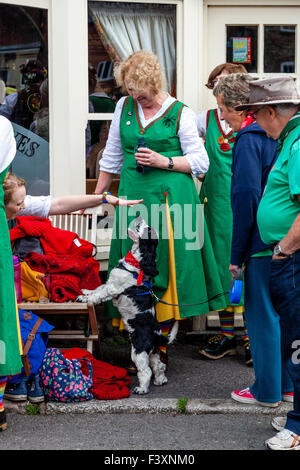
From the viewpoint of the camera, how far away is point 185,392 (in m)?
4.67

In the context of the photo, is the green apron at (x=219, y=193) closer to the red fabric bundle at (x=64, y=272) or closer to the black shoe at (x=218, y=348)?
the black shoe at (x=218, y=348)

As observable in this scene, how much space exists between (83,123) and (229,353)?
210 cm

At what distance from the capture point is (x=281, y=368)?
4430mm

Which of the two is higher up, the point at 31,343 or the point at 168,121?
the point at 168,121

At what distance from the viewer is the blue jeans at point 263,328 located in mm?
4195

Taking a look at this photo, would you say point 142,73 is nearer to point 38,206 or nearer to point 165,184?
point 165,184

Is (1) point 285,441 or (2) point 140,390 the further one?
(2) point 140,390

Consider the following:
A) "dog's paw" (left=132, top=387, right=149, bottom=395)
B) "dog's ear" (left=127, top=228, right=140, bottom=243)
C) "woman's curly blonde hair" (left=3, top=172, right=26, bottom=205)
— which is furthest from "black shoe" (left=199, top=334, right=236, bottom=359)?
"woman's curly blonde hair" (left=3, top=172, right=26, bottom=205)

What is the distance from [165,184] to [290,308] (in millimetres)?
1659

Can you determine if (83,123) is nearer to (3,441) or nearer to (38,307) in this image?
(38,307)

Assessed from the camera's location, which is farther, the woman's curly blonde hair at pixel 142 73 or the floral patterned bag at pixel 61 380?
the woman's curly blonde hair at pixel 142 73

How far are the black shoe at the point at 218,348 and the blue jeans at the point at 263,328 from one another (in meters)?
1.11

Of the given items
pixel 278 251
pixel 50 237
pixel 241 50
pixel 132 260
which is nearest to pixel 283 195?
pixel 278 251

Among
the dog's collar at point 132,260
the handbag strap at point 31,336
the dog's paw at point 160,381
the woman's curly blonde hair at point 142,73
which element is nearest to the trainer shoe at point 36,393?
the handbag strap at point 31,336
